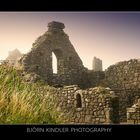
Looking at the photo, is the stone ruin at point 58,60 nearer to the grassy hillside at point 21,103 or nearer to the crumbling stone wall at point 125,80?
the crumbling stone wall at point 125,80

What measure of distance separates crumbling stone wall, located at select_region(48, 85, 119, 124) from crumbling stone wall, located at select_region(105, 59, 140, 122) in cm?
324

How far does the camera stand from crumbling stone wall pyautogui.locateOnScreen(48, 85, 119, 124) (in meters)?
8.30

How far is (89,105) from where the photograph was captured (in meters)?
8.71

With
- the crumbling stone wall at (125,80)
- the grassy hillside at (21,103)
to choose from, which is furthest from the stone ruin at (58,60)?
the grassy hillside at (21,103)

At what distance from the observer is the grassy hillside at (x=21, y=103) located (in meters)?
6.21

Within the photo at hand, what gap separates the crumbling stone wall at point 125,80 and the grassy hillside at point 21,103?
5.17 metres

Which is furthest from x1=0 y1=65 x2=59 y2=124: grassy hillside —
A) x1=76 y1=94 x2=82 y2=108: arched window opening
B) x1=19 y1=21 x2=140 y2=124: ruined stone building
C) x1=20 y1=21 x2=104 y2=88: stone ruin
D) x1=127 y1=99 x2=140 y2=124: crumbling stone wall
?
x1=20 y1=21 x2=104 y2=88: stone ruin

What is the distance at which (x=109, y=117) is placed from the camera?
27.0 ft

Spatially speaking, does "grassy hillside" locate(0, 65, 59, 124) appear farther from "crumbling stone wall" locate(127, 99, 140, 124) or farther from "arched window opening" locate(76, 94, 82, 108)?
"crumbling stone wall" locate(127, 99, 140, 124)

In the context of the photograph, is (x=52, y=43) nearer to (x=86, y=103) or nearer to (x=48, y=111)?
(x=86, y=103)

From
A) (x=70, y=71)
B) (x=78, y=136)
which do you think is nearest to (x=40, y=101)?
(x=78, y=136)

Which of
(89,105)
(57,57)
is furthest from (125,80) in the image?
(89,105)
